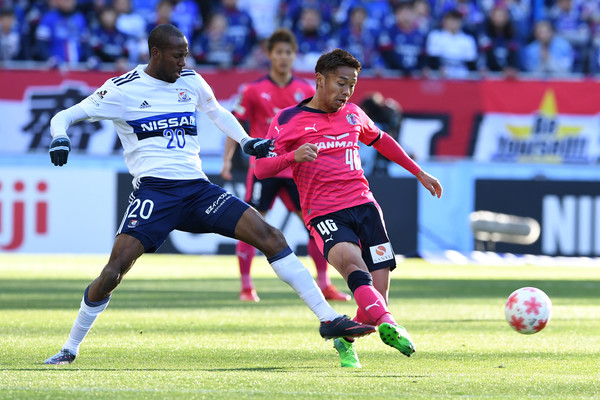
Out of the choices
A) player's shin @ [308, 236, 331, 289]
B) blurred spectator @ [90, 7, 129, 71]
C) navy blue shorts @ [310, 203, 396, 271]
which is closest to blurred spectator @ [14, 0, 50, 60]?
blurred spectator @ [90, 7, 129, 71]

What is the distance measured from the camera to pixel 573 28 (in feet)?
70.8

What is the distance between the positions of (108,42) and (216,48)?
1.85 meters

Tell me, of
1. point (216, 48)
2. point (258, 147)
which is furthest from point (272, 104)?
point (216, 48)

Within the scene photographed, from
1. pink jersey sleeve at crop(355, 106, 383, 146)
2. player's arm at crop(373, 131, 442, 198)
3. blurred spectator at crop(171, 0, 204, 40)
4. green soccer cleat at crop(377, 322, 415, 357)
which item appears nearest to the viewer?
green soccer cleat at crop(377, 322, 415, 357)

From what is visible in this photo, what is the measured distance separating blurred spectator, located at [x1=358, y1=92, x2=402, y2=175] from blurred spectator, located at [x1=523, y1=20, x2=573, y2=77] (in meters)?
3.70

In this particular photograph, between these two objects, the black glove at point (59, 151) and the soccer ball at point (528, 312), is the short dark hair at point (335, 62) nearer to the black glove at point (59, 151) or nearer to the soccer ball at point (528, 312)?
the black glove at point (59, 151)

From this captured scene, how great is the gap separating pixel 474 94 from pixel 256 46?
3963mm

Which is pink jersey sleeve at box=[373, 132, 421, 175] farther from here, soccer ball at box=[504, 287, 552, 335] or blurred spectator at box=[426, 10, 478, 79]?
blurred spectator at box=[426, 10, 478, 79]

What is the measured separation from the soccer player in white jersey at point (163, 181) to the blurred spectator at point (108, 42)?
11683mm

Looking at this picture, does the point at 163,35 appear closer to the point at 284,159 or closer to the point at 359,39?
the point at 284,159

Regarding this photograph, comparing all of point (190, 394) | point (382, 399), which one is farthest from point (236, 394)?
point (382, 399)

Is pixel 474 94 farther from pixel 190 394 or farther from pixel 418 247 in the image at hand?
pixel 190 394

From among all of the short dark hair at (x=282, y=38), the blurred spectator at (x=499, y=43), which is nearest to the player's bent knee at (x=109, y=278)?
the short dark hair at (x=282, y=38)

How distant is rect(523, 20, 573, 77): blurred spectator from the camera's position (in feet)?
66.2
